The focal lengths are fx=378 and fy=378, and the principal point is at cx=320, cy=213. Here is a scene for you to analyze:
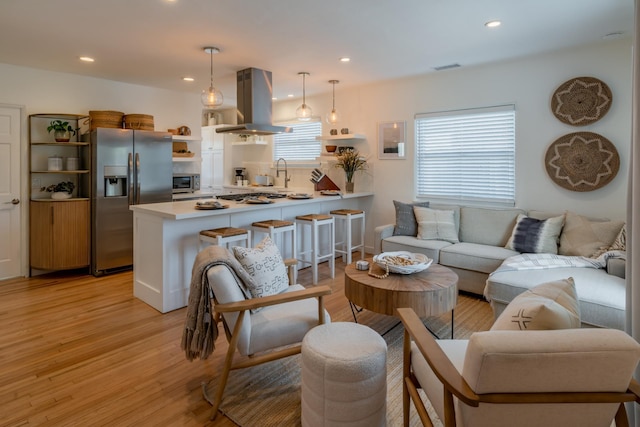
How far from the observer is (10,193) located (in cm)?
460

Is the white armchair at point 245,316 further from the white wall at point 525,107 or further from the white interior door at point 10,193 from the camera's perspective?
the white interior door at point 10,193

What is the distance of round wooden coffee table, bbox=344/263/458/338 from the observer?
262 cm

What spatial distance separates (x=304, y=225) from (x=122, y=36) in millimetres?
2863

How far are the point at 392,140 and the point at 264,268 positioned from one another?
3.71 metres

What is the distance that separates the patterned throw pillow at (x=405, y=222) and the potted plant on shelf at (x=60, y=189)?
4.24 meters

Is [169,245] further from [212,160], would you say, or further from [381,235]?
[212,160]

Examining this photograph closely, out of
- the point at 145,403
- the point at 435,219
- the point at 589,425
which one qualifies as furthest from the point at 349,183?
the point at 589,425

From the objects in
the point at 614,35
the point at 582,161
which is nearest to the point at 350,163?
the point at 582,161

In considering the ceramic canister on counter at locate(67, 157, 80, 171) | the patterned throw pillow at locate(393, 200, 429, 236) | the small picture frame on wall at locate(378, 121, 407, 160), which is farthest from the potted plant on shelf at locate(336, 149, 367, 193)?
the ceramic canister on counter at locate(67, 157, 80, 171)

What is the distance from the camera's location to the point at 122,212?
4965 mm

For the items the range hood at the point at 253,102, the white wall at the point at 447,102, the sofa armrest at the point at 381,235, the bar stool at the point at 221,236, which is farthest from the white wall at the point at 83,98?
the sofa armrest at the point at 381,235

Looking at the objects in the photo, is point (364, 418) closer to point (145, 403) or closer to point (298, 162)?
point (145, 403)

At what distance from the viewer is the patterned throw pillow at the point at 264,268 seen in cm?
244

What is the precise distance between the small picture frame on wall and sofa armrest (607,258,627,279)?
295cm
